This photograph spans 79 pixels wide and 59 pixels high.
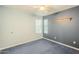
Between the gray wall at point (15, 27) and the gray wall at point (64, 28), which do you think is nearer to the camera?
the gray wall at point (15, 27)

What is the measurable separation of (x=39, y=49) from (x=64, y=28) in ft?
3.29

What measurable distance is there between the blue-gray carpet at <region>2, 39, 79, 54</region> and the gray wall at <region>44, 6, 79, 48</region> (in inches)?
8.9

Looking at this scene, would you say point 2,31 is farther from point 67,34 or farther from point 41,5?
point 67,34

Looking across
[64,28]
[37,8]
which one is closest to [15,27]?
[37,8]

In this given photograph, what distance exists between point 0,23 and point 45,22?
1124mm

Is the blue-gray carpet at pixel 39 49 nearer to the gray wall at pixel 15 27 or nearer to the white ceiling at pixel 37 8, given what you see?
the gray wall at pixel 15 27

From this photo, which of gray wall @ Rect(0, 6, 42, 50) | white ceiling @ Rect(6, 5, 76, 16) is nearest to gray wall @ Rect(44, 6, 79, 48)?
white ceiling @ Rect(6, 5, 76, 16)

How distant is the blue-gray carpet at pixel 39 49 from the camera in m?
2.10

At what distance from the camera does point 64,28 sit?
2592 millimetres

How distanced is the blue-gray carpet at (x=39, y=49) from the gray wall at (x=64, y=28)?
23 centimetres

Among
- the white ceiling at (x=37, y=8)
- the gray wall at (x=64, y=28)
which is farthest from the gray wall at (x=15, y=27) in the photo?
the gray wall at (x=64, y=28)

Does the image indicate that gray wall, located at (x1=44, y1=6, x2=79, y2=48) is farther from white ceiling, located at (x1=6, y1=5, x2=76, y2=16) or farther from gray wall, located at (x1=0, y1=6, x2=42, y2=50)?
gray wall, located at (x1=0, y1=6, x2=42, y2=50)
